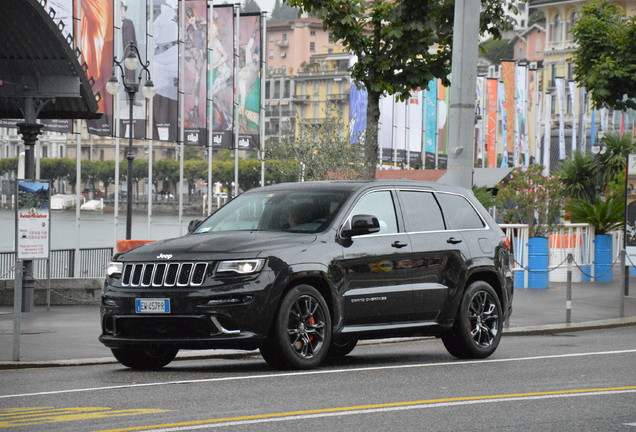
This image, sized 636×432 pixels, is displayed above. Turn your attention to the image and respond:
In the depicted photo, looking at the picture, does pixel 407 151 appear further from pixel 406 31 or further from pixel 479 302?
pixel 479 302

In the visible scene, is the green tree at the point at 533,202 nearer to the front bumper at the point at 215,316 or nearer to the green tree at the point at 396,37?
the green tree at the point at 396,37

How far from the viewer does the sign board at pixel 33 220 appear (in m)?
14.7

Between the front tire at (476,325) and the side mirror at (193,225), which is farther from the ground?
the side mirror at (193,225)

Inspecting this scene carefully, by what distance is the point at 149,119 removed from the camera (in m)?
47.6

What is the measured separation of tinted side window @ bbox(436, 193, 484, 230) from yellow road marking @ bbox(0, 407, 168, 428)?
231 inches

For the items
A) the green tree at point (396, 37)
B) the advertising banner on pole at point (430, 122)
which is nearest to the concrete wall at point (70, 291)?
the green tree at point (396, 37)

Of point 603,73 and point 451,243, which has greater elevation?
point 603,73

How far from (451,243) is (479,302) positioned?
741mm

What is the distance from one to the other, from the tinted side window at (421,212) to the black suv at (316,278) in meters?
0.01

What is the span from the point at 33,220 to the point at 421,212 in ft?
13.3

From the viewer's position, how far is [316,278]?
42.6ft

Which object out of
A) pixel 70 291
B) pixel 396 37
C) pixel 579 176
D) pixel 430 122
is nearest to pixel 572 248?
pixel 396 37

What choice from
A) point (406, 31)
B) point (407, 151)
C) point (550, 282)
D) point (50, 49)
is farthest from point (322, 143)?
point (407, 151)

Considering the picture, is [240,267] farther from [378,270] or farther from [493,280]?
[493,280]
